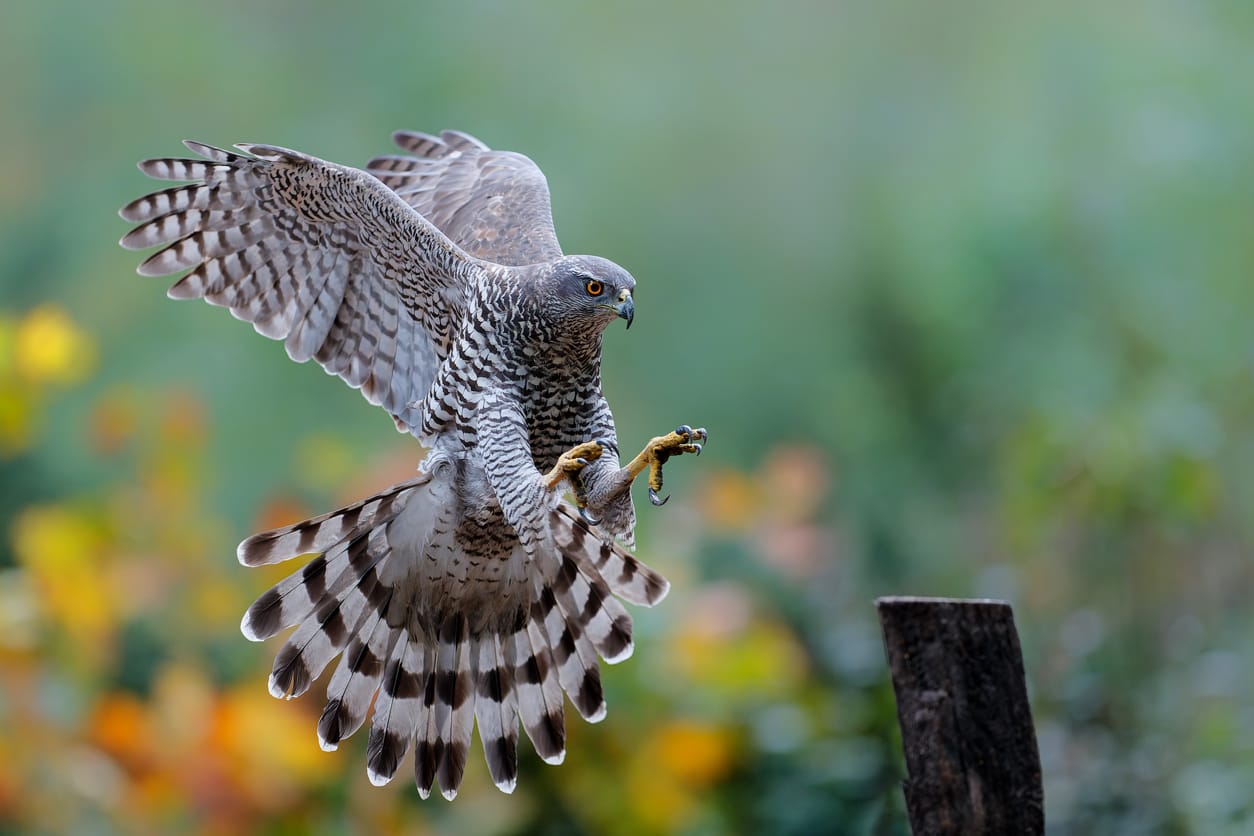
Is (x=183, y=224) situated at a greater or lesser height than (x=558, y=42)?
lesser

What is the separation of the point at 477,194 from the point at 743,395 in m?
3.11

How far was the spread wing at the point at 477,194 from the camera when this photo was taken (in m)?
2.35

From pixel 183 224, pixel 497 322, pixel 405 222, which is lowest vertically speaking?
pixel 497 322

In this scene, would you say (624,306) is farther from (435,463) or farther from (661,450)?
(435,463)

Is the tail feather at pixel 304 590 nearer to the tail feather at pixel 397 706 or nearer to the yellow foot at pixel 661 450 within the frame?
the tail feather at pixel 397 706

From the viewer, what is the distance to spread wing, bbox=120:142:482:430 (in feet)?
7.16

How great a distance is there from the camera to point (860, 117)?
19.7ft

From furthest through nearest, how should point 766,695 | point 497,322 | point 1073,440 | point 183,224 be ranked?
point 1073,440 < point 766,695 < point 183,224 < point 497,322

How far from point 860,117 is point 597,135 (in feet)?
4.82

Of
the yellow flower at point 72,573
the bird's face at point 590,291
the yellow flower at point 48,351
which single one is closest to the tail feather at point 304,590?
the bird's face at point 590,291

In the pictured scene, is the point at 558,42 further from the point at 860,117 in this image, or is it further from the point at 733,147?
the point at 860,117

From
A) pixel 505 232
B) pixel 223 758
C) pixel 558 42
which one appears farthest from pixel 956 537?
pixel 505 232

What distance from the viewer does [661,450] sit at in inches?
69.9

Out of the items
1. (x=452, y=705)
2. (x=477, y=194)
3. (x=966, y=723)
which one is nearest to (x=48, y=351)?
(x=477, y=194)
